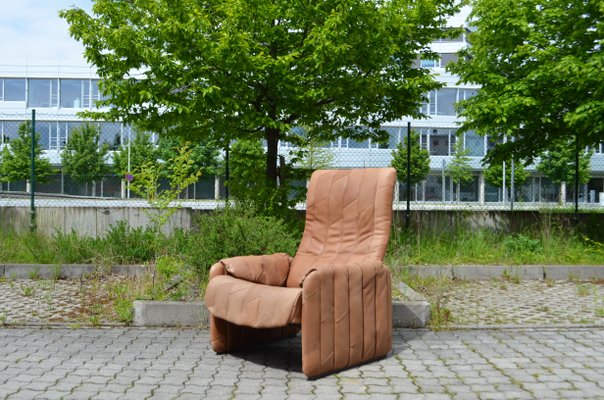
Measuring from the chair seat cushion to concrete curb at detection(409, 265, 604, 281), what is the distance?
5.25m

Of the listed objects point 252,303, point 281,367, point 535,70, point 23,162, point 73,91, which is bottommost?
point 281,367

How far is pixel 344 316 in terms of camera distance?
4844 mm

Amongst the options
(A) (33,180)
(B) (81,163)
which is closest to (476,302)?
(A) (33,180)

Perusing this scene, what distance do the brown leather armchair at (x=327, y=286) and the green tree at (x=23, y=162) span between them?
8.04 metres

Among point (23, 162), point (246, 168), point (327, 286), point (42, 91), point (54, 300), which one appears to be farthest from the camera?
point (42, 91)

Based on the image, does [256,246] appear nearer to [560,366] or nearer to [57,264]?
[560,366]

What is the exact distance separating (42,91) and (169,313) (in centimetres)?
5116

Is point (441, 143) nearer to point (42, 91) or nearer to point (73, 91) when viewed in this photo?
point (73, 91)

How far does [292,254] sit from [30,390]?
3.46 metres

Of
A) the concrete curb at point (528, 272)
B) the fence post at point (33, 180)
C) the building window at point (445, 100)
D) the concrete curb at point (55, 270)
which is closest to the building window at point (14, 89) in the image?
the building window at point (445, 100)

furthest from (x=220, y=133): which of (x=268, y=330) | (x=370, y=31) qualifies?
(x=268, y=330)

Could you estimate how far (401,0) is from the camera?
10742 millimetres

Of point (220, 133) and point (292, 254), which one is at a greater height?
point (220, 133)

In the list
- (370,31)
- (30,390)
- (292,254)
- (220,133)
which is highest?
(370,31)
